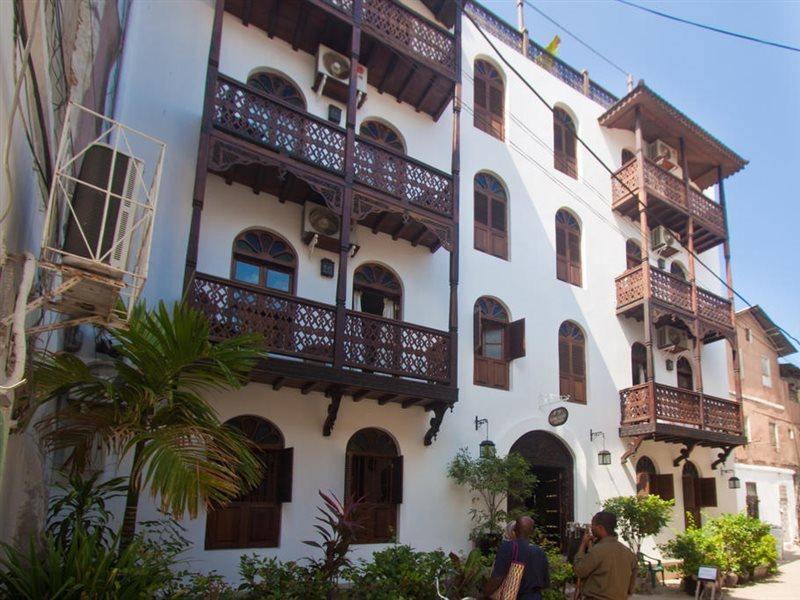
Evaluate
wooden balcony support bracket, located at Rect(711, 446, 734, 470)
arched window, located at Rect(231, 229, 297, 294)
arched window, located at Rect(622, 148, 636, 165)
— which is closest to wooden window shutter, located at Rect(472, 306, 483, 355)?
arched window, located at Rect(231, 229, 297, 294)

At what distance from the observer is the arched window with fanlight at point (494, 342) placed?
1368cm

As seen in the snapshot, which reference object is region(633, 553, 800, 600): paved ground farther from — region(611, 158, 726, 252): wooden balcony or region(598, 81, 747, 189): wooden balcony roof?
region(598, 81, 747, 189): wooden balcony roof

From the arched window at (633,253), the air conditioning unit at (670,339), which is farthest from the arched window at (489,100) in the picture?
the air conditioning unit at (670,339)

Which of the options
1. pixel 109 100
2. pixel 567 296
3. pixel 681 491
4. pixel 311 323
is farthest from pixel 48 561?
pixel 681 491

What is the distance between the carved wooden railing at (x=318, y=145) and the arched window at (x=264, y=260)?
163 centimetres

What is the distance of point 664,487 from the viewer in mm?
16469

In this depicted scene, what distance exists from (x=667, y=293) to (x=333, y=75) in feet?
34.4

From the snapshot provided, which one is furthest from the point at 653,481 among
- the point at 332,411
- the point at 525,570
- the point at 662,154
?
the point at 525,570

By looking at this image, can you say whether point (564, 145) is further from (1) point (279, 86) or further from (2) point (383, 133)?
(1) point (279, 86)

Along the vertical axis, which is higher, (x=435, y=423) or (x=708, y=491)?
(x=435, y=423)

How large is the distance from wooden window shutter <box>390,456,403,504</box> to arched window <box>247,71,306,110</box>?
697 cm

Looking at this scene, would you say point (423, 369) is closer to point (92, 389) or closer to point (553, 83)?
point (92, 389)

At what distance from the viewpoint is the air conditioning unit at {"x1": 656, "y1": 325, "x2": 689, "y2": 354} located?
57.5 ft

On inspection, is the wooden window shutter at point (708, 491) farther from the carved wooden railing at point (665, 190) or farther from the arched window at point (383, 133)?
the arched window at point (383, 133)
